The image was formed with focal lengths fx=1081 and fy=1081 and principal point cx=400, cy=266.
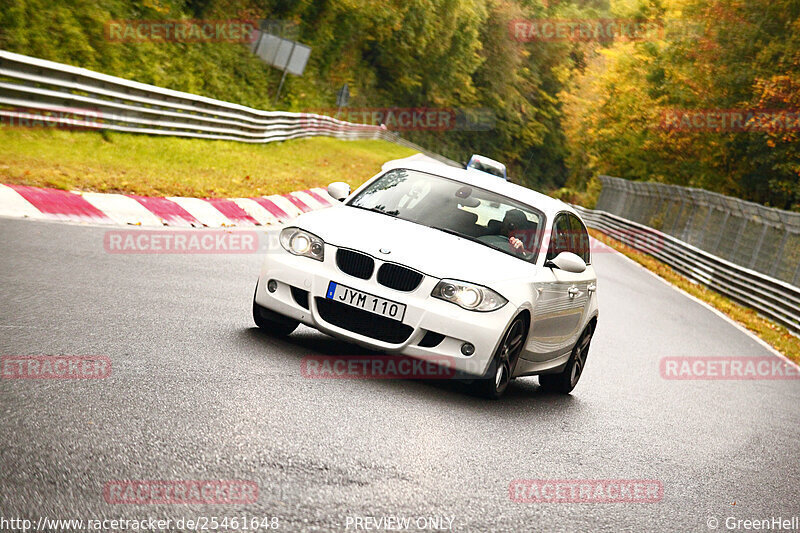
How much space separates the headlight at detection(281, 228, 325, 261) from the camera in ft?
25.1

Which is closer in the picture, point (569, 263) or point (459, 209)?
point (569, 263)

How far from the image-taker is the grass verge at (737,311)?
19.3 meters

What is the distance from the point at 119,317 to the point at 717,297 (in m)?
20.8

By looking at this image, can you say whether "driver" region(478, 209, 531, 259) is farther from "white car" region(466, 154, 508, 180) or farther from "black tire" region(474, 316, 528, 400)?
"white car" region(466, 154, 508, 180)

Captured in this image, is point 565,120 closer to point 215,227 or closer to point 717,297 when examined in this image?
point 717,297

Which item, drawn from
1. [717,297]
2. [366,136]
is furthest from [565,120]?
[717,297]

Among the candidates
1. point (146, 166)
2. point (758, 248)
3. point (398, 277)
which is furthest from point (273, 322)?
point (758, 248)

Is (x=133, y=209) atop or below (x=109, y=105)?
below

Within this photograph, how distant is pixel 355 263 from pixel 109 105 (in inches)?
549

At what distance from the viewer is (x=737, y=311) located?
2361 cm

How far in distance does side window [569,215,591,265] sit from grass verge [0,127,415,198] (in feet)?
21.7

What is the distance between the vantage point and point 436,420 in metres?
6.79

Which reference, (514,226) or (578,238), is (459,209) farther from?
(578,238)

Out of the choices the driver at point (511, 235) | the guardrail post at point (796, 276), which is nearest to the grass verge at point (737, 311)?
the guardrail post at point (796, 276)
